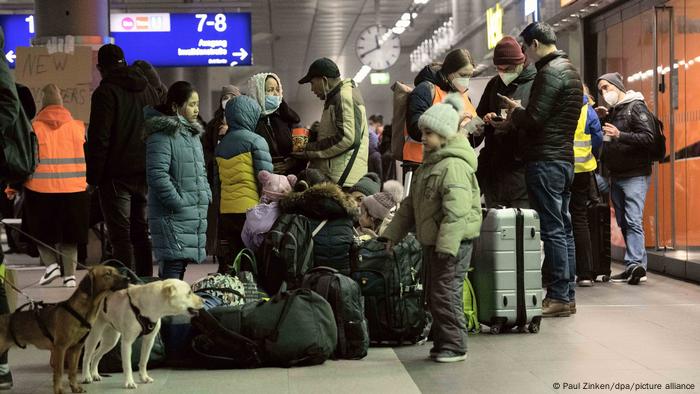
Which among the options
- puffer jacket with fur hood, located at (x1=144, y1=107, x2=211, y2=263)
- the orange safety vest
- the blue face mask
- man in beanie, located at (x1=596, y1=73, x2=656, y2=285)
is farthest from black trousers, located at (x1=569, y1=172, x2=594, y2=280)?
puffer jacket with fur hood, located at (x1=144, y1=107, x2=211, y2=263)

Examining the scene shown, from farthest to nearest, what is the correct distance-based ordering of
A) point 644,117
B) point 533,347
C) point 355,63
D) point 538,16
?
point 355,63, point 538,16, point 644,117, point 533,347

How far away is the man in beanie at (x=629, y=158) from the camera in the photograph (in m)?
10.9

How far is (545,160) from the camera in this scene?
8.20 m

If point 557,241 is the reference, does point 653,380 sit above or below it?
below

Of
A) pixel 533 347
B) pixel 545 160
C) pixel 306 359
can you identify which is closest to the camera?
pixel 306 359

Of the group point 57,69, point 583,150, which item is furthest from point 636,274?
point 57,69

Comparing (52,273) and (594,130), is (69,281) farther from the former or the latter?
(594,130)

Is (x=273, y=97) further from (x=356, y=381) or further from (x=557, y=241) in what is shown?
(x=356, y=381)

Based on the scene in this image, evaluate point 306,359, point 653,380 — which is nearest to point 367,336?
point 306,359

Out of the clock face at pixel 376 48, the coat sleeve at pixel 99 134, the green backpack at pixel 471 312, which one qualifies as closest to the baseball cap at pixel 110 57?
the coat sleeve at pixel 99 134

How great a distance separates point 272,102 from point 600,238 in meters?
3.71

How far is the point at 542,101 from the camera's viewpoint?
812cm

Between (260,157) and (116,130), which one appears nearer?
(260,157)

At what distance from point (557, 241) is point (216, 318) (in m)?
2.81
